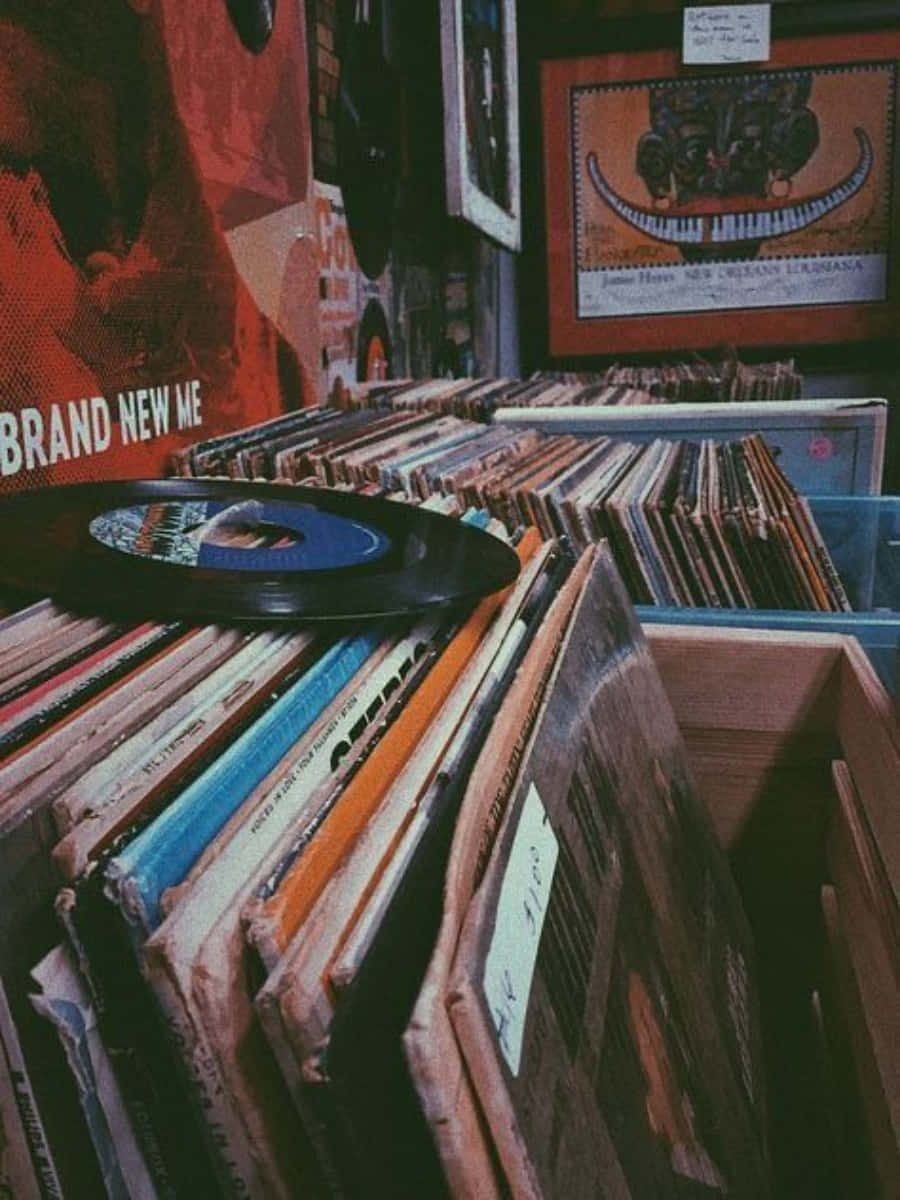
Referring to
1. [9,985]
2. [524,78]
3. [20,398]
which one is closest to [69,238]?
[20,398]

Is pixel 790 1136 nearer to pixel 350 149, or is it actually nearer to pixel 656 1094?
pixel 656 1094

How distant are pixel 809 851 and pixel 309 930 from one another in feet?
2.81

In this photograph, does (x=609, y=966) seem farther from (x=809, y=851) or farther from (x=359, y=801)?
(x=809, y=851)

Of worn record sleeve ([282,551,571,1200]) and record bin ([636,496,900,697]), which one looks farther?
record bin ([636,496,900,697])

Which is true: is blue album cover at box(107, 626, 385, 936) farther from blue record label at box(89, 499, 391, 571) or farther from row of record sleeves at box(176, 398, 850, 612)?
row of record sleeves at box(176, 398, 850, 612)

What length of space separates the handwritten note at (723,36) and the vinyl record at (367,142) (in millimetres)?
1485

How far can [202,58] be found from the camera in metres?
1.17

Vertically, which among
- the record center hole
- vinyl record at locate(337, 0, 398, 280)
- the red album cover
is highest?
vinyl record at locate(337, 0, 398, 280)

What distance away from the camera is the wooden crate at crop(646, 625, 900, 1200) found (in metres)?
0.78

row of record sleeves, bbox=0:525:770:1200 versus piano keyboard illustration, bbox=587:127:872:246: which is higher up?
piano keyboard illustration, bbox=587:127:872:246

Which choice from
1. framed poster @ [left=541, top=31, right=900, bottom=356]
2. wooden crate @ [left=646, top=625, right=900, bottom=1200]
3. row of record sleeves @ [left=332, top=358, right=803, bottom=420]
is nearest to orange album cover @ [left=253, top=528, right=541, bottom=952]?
wooden crate @ [left=646, top=625, right=900, bottom=1200]

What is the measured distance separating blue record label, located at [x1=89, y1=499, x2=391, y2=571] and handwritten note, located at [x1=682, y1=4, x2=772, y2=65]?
306cm

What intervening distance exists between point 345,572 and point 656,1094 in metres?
0.33

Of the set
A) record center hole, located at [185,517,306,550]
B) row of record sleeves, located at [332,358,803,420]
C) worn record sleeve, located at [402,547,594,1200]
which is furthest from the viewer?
row of record sleeves, located at [332,358,803,420]
